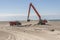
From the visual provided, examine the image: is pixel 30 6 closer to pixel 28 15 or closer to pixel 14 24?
pixel 28 15

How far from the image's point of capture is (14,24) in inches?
2261

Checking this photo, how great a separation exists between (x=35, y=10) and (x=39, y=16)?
2.41 meters

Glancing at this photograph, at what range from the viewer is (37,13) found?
60.1 metres

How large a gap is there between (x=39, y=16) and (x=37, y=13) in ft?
3.89

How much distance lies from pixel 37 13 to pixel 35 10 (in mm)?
1262

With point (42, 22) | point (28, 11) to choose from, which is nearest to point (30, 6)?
point (28, 11)

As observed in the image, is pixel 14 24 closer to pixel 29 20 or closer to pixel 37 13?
pixel 29 20

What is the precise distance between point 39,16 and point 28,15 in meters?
4.46

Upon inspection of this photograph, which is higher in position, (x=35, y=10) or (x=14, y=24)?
(x=35, y=10)

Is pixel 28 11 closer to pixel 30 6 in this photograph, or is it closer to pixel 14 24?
pixel 30 6

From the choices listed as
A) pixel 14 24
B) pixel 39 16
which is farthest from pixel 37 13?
pixel 14 24

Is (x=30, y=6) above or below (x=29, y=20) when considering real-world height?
above

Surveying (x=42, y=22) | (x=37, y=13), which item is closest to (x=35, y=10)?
(x=37, y=13)

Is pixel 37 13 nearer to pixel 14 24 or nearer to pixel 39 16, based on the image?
pixel 39 16
